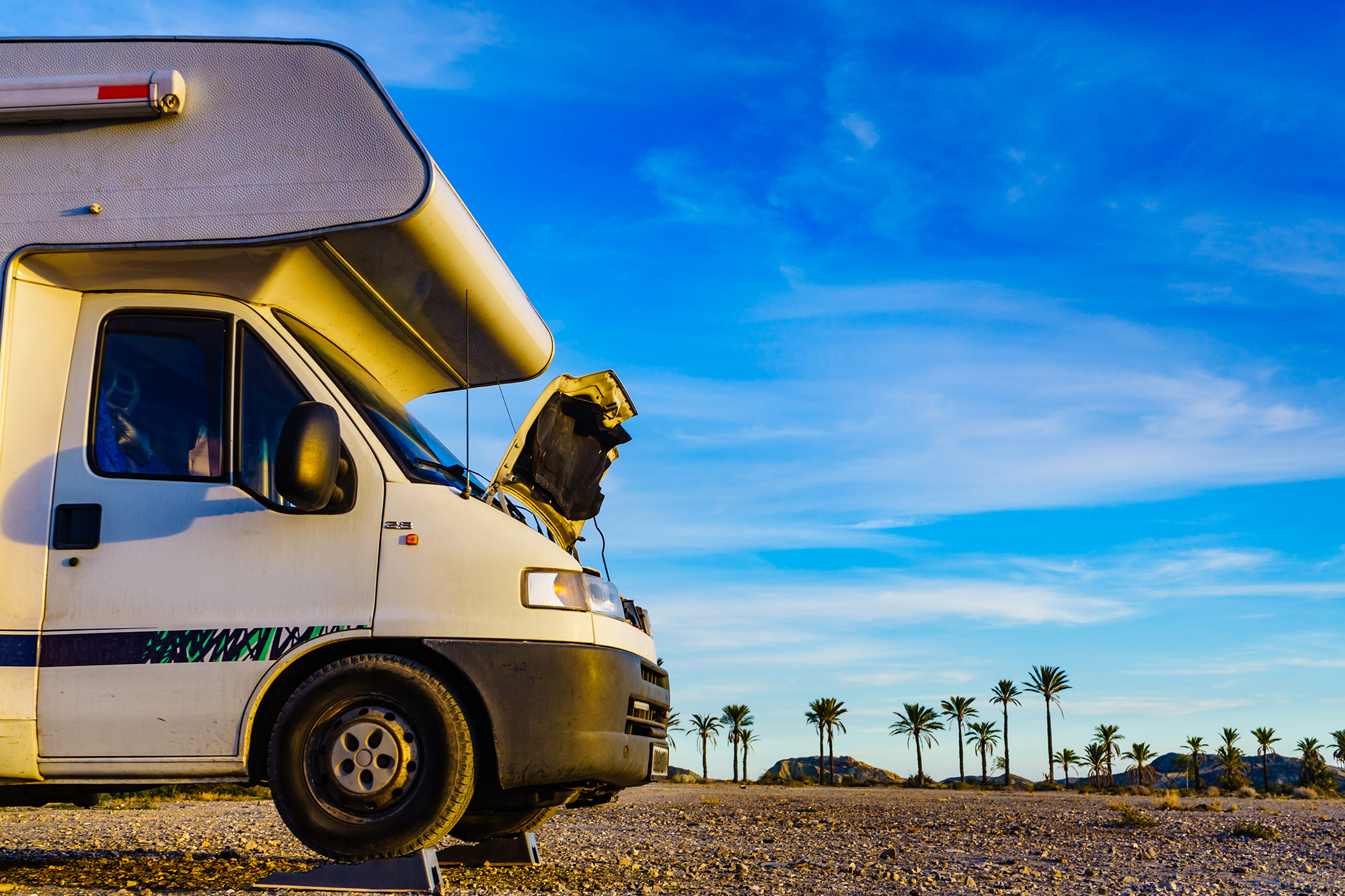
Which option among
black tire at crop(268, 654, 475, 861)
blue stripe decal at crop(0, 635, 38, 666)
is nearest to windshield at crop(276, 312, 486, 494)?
black tire at crop(268, 654, 475, 861)

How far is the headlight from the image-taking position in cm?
448

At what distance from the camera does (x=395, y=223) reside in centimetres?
449

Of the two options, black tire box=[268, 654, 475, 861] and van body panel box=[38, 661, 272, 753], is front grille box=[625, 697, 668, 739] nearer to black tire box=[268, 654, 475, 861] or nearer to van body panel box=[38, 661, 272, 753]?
black tire box=[268, 654, 475, 861]

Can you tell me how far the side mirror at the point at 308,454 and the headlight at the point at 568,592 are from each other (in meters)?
1.00

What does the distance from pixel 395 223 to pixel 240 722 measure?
90.7 inches

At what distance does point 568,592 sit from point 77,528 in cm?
219

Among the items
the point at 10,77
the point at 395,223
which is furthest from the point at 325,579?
the point at 10,77

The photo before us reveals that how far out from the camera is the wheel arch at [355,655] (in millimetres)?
4359

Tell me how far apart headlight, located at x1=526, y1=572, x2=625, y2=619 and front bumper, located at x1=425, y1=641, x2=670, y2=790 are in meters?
0.19

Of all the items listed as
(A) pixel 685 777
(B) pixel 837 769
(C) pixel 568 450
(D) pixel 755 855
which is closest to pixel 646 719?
(C) pixel 568 450

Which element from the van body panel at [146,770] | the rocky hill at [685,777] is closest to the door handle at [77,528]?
the van body panel at [146,770]

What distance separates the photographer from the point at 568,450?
5.83 meters

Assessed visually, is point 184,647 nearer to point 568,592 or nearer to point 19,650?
point 19,650

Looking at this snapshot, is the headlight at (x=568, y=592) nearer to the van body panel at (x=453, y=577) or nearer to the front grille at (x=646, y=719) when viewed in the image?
the van body panel at (x=453, y=577)
